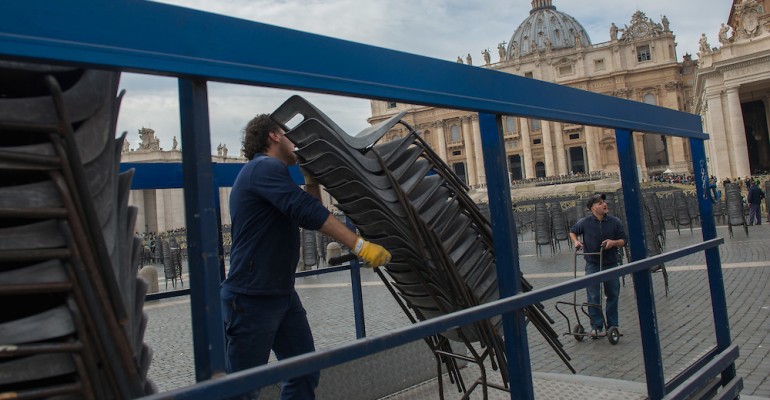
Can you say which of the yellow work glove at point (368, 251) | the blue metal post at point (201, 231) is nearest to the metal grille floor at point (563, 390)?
the yellow work glove at point (368, 251)

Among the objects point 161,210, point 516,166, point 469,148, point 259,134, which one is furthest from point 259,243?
point 516,166

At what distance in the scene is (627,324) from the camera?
21.7 feet

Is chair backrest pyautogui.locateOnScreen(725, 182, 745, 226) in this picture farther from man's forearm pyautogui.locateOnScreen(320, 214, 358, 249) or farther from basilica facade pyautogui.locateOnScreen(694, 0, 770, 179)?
basilica facade pyautogui.locateOnScreen(694, 0, 770, 179)

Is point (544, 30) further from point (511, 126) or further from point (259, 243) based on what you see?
point (259, 243)

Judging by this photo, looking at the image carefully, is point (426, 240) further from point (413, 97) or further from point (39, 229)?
point (39, 229)

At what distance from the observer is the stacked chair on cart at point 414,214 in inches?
99.8

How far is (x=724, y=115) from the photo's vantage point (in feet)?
117

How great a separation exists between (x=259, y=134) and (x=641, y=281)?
2.16m

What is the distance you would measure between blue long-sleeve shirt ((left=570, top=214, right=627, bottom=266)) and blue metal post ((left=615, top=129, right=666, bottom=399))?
334 centimetres

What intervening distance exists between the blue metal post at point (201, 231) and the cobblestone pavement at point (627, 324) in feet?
10.7

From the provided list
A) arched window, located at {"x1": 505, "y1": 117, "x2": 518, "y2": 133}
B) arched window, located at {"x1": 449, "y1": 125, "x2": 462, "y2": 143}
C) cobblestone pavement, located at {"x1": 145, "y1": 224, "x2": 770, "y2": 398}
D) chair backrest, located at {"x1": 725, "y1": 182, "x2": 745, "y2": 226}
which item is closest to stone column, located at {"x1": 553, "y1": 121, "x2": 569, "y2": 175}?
arched window, located at {"x1": 505, "y1": 117, "x2": 518, "y2": 133}

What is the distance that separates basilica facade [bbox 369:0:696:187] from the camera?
232 ft

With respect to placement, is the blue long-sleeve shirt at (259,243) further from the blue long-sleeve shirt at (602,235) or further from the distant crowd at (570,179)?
the distant crowd at (570,179)

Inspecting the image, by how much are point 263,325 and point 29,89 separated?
1524 millimetres
